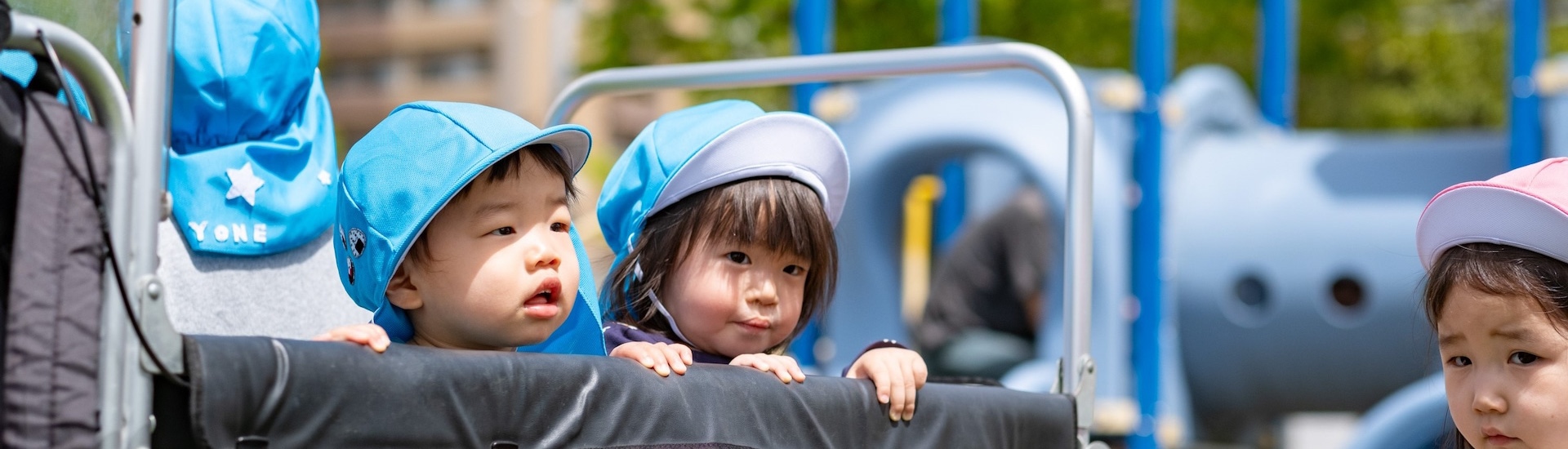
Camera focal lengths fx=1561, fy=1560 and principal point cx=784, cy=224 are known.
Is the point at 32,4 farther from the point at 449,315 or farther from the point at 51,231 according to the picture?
the point at 449,315

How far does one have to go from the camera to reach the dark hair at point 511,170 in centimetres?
183

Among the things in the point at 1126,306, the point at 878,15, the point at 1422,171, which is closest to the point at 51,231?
the point at 1126,306

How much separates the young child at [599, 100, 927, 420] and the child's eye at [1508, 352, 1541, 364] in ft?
2.53

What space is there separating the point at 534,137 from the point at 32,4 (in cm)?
53

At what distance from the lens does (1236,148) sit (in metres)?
6.59

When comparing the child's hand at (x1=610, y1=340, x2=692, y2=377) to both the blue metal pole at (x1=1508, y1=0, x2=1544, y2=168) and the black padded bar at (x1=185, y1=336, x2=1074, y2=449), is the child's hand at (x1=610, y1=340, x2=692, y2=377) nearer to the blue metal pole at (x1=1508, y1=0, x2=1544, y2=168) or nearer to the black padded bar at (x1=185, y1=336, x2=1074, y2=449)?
the black padded bar at (x1=185, y1=336, x2=1074, y2=449)

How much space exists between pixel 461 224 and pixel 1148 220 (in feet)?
14.2

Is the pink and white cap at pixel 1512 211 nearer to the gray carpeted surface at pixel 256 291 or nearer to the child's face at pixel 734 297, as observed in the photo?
the child's face at pixel 734 297

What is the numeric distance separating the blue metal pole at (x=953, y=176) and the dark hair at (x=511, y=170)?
4693 mm

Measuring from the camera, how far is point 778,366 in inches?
Answer: 71.8

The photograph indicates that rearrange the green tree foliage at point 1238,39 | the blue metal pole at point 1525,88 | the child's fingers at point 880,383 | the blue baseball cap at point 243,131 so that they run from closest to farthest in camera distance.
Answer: the child's fingers at point 880,383 < the blue baseball cap at point 243,131 < the blue metal pole at point 1525,88 < the green tree foliage at point 1238,39

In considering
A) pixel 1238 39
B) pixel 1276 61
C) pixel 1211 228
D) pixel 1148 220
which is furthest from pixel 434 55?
pixel 1148 220

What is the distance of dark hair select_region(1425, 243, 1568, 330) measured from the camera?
1.83m

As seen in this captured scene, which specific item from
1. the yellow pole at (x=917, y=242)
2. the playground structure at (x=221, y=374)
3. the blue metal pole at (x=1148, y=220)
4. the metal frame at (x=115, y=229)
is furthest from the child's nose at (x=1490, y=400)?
the yellow pole at (x=917, y=242)
